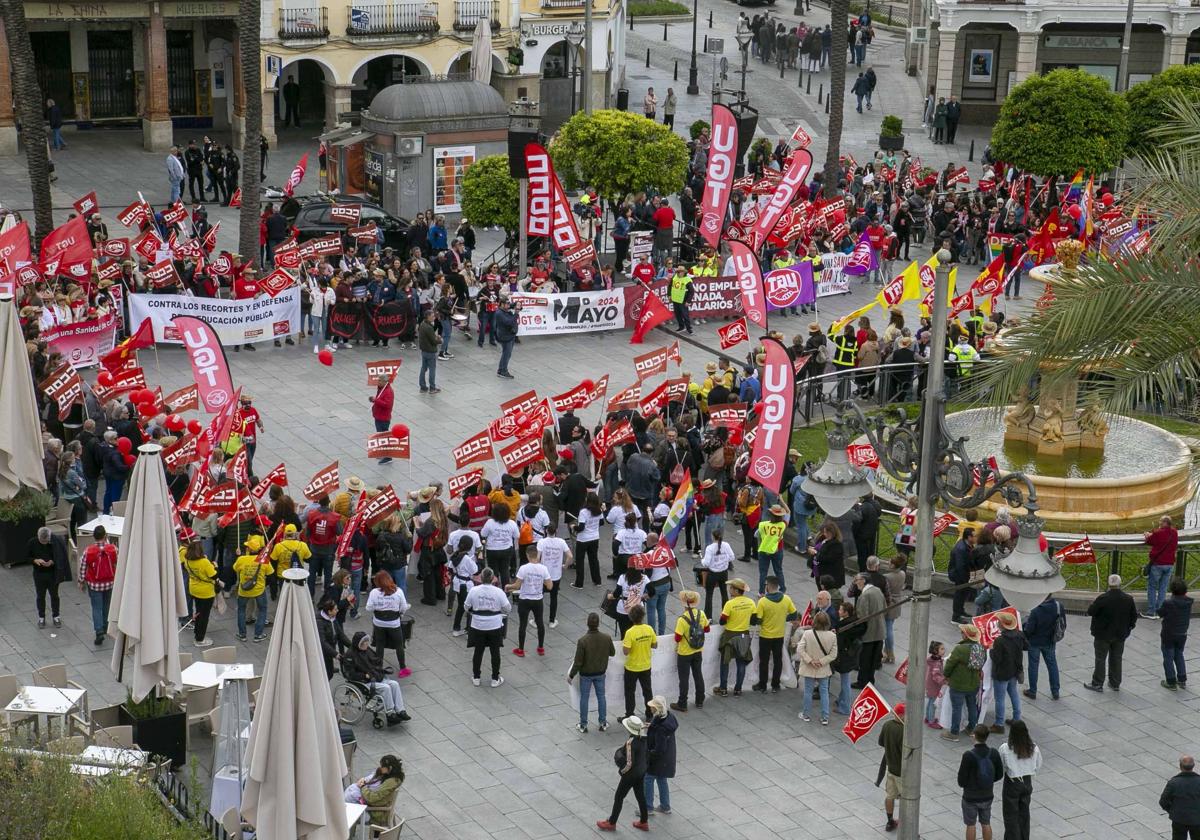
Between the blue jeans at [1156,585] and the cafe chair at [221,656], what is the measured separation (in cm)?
1073

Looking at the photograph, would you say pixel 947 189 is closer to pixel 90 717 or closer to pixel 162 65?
pixel 162 65

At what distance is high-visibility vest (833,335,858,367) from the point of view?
102ft

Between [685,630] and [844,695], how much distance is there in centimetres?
192

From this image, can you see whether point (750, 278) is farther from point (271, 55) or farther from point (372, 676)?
point (271, 55)

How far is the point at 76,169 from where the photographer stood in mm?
46844

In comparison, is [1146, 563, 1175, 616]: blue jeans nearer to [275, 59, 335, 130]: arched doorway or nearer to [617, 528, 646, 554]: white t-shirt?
[617, 528, 646, 554]: white t-shirt

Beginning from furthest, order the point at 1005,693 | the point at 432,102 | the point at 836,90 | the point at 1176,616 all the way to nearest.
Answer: the point at 432,102 < the point at 836,90 < the point at 1176,616 < the point at 1005,693

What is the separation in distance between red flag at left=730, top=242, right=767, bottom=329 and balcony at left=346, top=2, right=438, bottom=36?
23.6m

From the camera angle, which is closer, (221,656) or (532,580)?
(221,656)

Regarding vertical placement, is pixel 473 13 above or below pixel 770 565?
above

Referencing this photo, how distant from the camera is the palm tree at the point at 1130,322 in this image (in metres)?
15.2

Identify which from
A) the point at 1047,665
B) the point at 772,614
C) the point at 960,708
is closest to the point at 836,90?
the point at 1047,665

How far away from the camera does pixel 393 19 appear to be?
165 ft

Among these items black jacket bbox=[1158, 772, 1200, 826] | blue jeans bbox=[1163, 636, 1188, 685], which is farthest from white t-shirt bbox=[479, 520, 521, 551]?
black jacket bbox=[1158, 772, 1200, 826]
